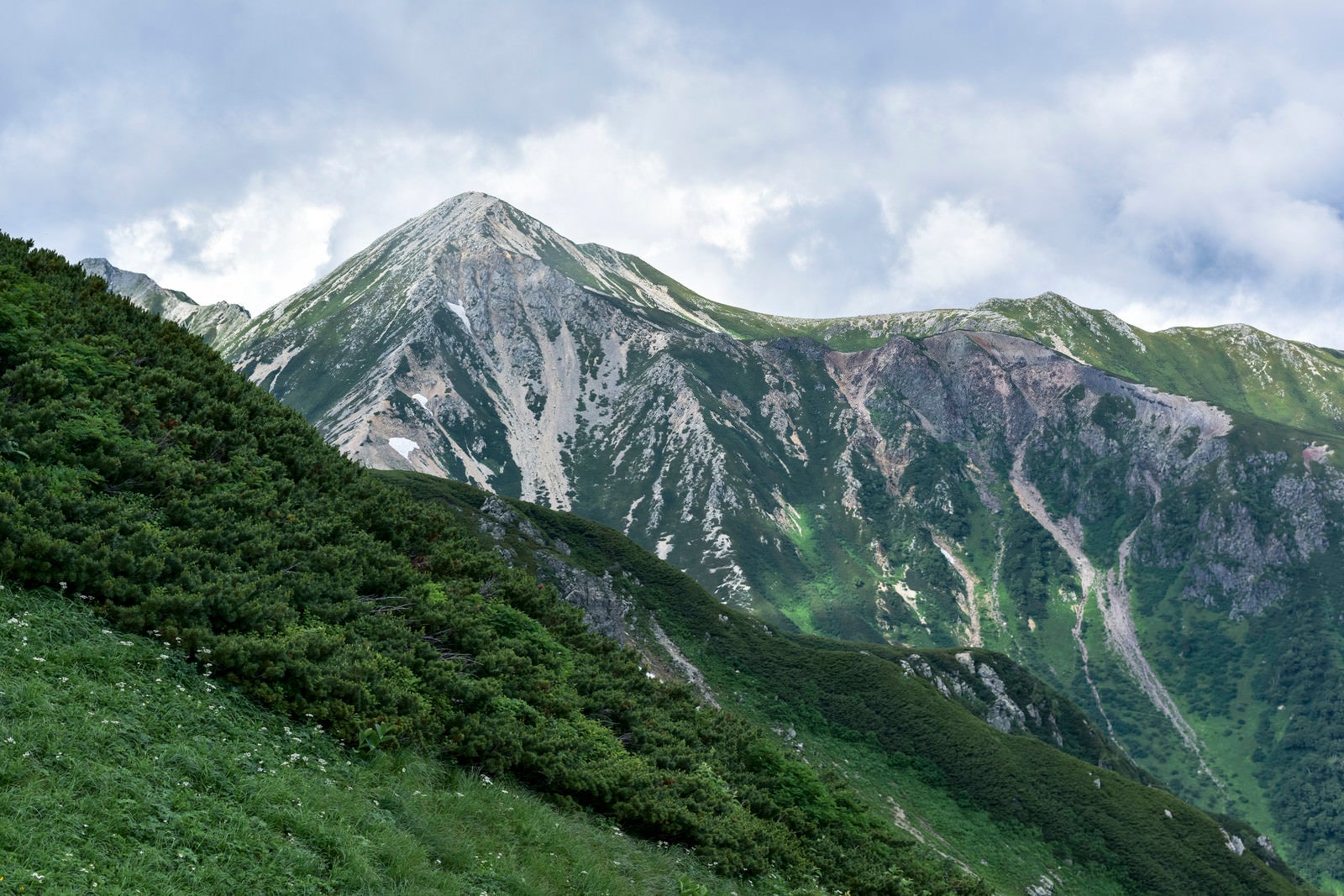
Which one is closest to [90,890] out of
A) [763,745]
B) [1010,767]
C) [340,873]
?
[340,873]

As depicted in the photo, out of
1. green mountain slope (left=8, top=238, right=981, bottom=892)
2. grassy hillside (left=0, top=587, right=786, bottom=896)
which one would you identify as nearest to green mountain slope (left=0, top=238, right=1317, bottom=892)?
green mountain slope (left=8, top=238, right=981, bottom=892)

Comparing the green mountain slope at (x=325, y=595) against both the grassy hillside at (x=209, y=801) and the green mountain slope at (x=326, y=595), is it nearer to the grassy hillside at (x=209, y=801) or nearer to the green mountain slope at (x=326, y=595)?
the green mountain slope at (x=326, y=595)

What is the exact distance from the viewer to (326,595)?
2075cm

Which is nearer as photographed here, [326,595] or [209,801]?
[209,801]

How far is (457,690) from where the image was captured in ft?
63.3

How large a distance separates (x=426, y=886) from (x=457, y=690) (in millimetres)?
7415

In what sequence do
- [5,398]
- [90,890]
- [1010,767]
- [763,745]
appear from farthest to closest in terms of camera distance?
[1010,767] < [763,745] < [5,398] < [90,890]

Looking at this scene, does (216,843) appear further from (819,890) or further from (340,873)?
(819,890)

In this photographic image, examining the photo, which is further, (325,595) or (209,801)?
(325,595)

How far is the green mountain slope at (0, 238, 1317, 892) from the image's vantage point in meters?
16.1

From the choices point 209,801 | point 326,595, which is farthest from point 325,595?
point 209,801

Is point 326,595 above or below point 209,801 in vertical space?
above

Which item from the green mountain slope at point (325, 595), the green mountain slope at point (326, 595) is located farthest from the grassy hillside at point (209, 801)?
the green mountain slope at point (326, 595)

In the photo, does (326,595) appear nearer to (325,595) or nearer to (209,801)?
(325,595)
